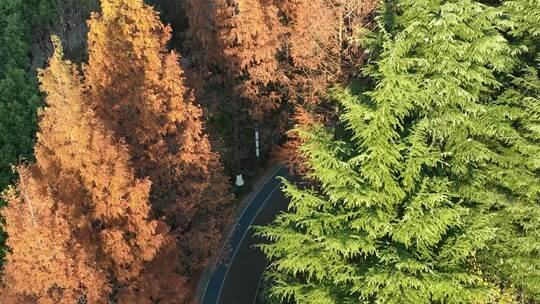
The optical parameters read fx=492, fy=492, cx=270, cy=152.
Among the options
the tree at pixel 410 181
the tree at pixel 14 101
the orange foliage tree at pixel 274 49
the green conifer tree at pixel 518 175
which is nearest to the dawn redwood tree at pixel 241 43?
the orange foliage tree at pixel 274 49

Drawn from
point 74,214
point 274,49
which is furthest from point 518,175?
point 74,214

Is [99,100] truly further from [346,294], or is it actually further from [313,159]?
[346,294]

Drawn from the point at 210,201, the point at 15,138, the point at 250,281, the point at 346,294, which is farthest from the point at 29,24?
the point at 346,294

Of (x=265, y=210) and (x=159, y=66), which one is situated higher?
(x=159, y=66)

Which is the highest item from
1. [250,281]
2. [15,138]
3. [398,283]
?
[15,138]

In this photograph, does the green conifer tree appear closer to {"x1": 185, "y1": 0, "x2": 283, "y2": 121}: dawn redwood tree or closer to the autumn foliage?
the autumn foliage

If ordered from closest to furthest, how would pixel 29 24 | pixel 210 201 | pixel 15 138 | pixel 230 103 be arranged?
pixel 210 201 → pixel 15 138 → pixel 230 103 → pixel 29 24

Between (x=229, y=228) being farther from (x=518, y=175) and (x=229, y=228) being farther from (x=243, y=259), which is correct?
(x=518, y=175)
